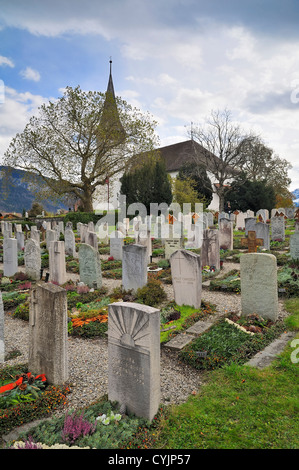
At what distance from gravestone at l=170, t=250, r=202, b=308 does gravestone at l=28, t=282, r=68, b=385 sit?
148 inches

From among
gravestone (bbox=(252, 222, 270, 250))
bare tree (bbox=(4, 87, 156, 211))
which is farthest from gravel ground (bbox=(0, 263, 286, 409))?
bare tree (bbox=(4, 87, 156, 211))

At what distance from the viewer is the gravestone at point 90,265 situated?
406 inches

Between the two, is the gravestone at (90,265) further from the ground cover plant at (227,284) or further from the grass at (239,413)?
the grass at (239,413)

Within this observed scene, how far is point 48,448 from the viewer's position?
310 cm

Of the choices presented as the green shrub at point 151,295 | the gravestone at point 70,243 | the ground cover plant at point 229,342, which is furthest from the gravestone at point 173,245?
the ground cover plant at point 229,342

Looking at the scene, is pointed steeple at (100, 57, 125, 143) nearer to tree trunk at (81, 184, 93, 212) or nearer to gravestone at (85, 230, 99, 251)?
tree trunk at (81, 184, 93, 212)

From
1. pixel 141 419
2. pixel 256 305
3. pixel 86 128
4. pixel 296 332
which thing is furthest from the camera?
pixel 86 128

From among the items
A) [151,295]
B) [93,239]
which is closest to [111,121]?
[93,239]

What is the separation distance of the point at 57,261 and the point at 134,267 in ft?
10.7

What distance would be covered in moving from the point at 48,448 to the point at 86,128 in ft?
99.2

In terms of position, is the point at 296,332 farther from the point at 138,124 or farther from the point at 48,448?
the point at 138,124

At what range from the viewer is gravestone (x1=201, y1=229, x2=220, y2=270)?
1199 cm

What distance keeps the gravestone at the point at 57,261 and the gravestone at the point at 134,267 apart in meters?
2.72
